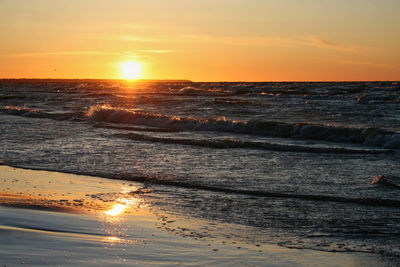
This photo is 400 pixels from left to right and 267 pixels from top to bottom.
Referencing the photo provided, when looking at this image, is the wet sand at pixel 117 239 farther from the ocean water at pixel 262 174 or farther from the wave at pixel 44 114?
the wave at pixel 44 114

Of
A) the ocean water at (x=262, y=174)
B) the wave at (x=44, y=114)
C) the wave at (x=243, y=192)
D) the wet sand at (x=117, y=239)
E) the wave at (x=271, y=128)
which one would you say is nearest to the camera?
the wet sand at (x=117, y=239)

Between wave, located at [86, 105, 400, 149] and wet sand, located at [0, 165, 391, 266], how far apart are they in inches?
450

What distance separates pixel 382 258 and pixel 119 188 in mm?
4820

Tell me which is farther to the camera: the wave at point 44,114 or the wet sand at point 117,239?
the wave at point 44,114

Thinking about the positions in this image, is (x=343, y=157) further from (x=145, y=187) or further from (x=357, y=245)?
(x=357, y=245)

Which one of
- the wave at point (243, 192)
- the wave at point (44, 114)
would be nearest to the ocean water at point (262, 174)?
the wave at point (243, 192)

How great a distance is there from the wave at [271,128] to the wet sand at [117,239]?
450 inches

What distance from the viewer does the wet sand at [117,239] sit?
415 cm

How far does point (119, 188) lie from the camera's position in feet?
26.7

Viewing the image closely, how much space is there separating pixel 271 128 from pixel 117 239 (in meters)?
15.0

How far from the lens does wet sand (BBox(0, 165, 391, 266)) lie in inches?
163

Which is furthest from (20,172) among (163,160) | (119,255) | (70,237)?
(119,255)

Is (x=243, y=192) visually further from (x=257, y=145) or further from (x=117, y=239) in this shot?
(x=257, y=145)

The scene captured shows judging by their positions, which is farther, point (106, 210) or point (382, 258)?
point (106, 210)
